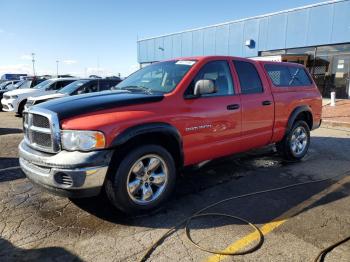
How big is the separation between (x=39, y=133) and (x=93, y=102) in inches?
27.7

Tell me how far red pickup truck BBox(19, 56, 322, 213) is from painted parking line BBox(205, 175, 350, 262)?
3.78ft

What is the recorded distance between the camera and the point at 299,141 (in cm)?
652

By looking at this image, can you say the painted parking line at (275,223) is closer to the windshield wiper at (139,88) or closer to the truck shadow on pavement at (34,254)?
the truck shadow on pavement at (34,254)

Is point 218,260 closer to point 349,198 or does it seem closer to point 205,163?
point 205,163

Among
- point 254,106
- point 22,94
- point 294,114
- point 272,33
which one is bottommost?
point 22,94

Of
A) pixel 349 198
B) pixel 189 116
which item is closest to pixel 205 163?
pixel 189 116

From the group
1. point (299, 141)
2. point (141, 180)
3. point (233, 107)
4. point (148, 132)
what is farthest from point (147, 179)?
point (299, 141)

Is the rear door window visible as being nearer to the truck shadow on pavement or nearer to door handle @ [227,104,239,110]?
door handle @ [227,104,239,110]

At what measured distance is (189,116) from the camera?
4.18 meters

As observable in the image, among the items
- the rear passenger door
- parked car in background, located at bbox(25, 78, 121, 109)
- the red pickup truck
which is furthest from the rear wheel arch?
parked car in background, located at bbox(25, 78, 121, 109)

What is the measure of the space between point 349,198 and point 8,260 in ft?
13.6

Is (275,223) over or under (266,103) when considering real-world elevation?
under

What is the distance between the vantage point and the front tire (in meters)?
3.58

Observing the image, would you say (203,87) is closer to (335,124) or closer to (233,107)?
(233,107)
